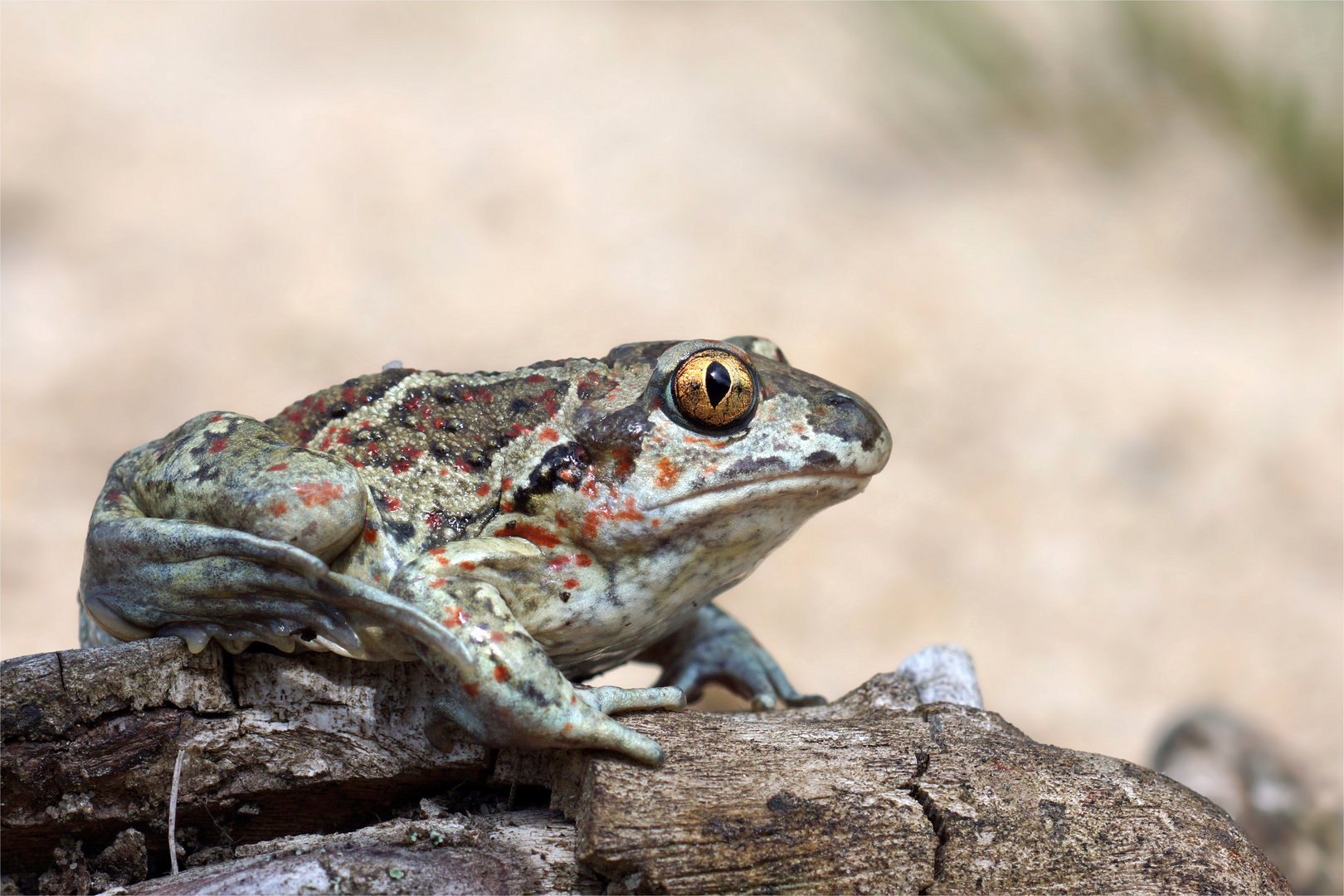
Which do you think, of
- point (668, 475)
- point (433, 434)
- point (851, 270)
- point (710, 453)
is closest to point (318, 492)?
point (433, 434)

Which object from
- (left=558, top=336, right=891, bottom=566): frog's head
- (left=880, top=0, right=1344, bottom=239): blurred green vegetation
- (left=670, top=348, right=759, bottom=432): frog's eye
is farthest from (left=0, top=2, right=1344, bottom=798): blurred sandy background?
(left=670, top=348, right=759, bottom=432): frog's eye

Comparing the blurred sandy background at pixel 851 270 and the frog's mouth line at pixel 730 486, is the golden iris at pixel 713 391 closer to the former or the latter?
the frog's mouth line at pixel 730 486

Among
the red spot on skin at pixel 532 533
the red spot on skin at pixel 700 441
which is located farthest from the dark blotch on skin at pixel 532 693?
the red spot on skin at pixel 700 441

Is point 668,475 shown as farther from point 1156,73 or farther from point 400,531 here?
point 1156,73

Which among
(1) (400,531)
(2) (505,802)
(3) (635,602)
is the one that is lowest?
(2) (505,802)

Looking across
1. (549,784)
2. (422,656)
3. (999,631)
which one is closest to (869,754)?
(549,784)

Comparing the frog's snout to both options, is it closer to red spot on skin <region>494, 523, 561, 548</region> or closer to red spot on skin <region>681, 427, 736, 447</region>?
red spot on skin <region>681, 427, 736, 447</region>
